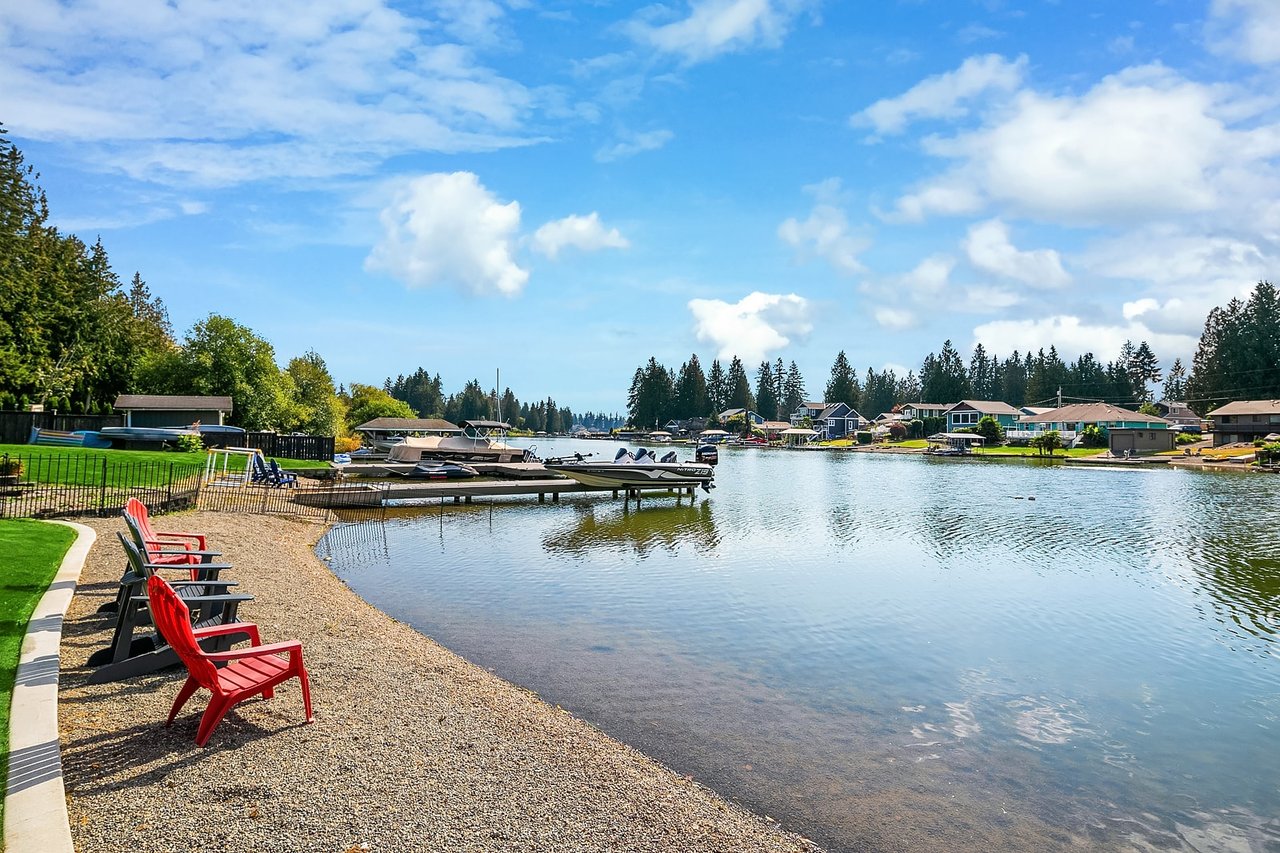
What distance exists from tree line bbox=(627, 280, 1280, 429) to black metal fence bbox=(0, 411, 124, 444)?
120 metres

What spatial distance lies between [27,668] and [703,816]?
6472 mm

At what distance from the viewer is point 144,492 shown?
20.2 m

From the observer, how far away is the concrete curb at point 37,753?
452cm

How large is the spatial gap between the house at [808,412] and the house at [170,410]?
128019mm

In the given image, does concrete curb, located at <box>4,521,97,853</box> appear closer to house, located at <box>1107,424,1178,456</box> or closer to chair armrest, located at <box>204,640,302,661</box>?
chair armrest, located at <box>204,640,302,661</box>

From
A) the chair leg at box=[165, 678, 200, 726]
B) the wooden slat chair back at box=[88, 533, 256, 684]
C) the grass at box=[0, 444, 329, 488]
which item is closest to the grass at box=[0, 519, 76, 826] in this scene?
the wooden slat chair back at box=[88, 533, 256, 684]

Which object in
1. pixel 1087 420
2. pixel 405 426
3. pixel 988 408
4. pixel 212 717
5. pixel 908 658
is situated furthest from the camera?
pixel 988 408

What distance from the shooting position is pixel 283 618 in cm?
1099

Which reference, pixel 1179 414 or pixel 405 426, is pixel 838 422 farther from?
pixel 405 426

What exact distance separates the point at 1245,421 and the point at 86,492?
103352 mm

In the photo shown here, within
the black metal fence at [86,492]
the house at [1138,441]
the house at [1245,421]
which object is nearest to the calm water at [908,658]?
the black metal fence at [86,492]

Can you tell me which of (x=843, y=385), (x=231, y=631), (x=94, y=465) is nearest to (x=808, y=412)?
(x=843, y=385)

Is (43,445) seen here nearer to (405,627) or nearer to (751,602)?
(405,627)

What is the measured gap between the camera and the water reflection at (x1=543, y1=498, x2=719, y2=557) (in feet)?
79.4
